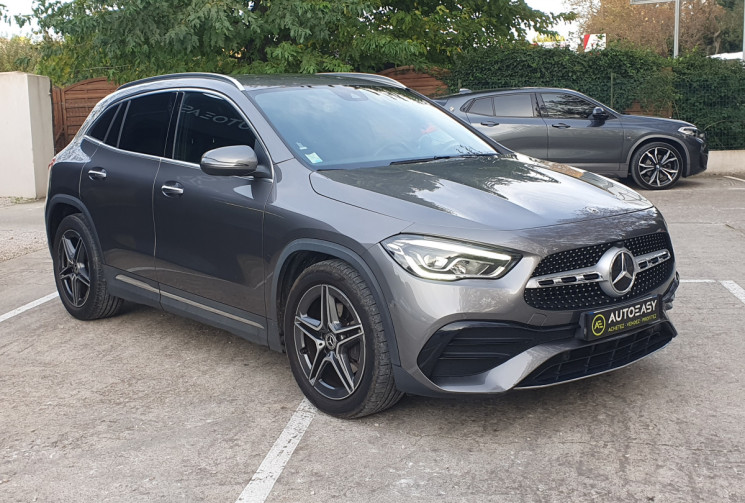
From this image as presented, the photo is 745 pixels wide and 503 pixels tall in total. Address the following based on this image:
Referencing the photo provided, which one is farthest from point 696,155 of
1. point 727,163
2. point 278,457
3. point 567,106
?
point 278,457

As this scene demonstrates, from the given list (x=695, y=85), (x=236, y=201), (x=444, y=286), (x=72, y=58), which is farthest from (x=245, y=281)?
(x=72, y=58)

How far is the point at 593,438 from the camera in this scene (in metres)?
4.12

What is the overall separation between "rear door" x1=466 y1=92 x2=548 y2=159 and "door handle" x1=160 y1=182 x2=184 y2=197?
32.8 ft

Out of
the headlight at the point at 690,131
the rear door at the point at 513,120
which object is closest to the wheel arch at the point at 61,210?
the rear door at the point at 513,120

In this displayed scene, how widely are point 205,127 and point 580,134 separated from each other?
10585mm

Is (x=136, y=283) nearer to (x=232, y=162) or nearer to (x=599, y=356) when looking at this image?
(x=232, y=162)

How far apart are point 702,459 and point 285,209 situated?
2238 millimetres

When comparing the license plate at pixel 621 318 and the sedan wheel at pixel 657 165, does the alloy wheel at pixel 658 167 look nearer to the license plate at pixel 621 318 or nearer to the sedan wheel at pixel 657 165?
the sedan wheel at pixel 657 165

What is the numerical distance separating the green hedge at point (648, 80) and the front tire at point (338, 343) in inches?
570

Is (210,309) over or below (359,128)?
below

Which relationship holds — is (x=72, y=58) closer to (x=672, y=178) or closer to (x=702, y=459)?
(x=672, y=178)

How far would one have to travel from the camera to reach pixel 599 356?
4.30 meters

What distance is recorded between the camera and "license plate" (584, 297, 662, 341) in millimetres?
4059

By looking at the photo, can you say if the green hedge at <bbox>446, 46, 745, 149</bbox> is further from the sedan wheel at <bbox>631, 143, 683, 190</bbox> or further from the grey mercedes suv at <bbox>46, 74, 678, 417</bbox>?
the grey mercedes suv at <bbox>46, 74, 678, 417</bbox>
